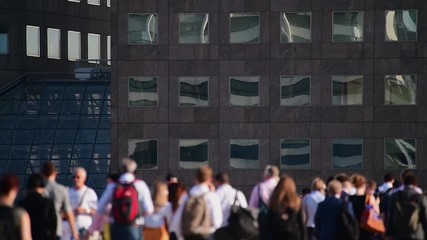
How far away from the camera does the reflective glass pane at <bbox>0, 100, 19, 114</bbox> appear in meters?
77.9

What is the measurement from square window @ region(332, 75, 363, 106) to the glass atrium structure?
15610mm

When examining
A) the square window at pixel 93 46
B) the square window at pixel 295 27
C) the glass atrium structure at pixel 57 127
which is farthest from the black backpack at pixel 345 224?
the square window at pixel 93 46

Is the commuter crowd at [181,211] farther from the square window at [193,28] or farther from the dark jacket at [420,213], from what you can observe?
the square window at [193,28]

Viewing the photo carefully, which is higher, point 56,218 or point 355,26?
point 355,26

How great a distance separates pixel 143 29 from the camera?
61656 millimetres

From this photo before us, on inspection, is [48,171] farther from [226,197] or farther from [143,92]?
[143,92]

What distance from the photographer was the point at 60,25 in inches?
3381

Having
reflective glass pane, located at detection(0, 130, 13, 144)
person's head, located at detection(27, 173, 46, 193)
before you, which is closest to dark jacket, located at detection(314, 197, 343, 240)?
person's head, located at detection(27, 173, 46, 193)

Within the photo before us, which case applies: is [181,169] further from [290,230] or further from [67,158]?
[290,230]

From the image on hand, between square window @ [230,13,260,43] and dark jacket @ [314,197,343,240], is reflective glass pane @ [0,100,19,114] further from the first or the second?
dark jacket @ [314,197,343,240]

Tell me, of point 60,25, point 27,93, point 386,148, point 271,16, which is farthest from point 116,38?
point 60,25

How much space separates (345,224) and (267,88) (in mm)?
35801

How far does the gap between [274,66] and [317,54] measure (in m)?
1.79

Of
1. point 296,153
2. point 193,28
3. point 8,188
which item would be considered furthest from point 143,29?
point 8,188
